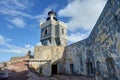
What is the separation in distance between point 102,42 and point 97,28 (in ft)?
5.25

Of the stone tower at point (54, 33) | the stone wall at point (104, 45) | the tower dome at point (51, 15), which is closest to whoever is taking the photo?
the stone wall at point (104, 45)

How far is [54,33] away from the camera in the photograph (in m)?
31.4

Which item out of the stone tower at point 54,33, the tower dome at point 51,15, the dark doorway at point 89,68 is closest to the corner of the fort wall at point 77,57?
the dark doorway at point 89,68

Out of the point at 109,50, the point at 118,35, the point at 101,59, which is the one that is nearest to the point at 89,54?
the point at 101,59

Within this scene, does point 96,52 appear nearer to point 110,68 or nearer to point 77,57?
point 110,68

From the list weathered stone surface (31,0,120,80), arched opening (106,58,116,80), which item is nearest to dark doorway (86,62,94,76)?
weathered stone surface (31,0,120,80)

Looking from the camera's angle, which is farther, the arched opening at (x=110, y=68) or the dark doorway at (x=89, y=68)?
the dark doorway at (x=89, y=68)

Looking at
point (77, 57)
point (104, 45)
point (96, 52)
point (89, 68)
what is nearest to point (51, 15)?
point (77, 57)

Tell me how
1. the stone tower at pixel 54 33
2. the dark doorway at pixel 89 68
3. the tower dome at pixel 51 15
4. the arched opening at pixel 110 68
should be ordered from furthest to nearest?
1. the tower dome at pixel 51 15
2. the stone tower at pixel 54 33
3. the dark doorway at pixel 89 68
4. the arched opening at pixel 110 68

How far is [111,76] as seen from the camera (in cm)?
955

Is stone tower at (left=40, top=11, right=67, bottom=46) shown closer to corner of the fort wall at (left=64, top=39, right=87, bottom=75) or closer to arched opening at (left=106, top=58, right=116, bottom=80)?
corner of the fort wall at (left=64, top=39, right=87, bottom=75)

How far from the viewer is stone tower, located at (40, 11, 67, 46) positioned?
30859mm

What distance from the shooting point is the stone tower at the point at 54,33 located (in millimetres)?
30859

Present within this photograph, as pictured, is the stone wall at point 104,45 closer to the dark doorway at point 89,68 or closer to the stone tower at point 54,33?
the dark doorway at point 89,68
